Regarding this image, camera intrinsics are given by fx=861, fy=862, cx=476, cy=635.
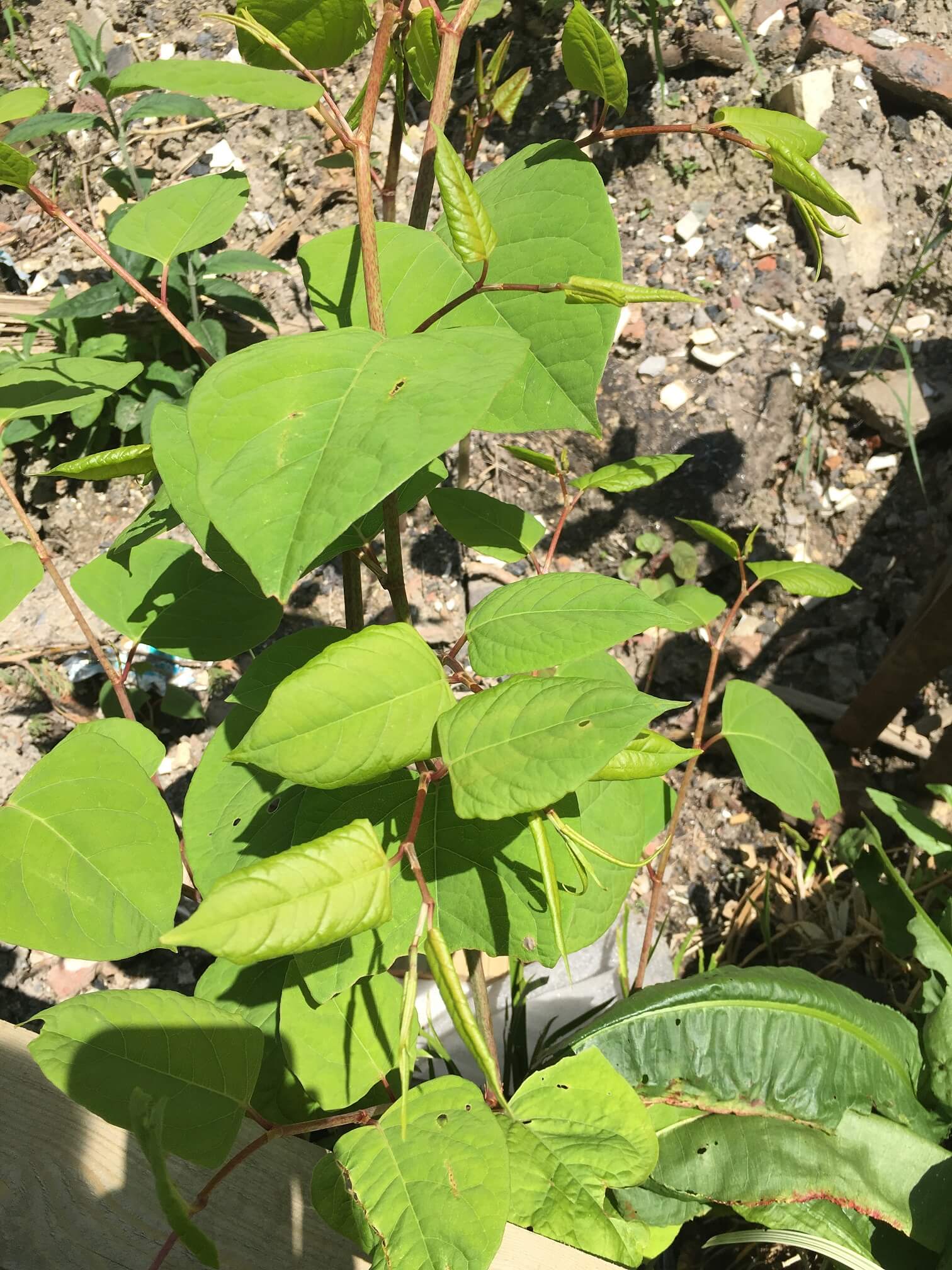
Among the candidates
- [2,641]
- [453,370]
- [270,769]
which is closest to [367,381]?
[453,370]

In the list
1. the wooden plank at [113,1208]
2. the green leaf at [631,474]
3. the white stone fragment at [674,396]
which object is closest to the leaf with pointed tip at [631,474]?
the green leaf at [631,474]

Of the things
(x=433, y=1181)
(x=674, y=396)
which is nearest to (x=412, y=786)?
(x=433, y=1181)

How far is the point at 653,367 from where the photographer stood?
7.62 ft

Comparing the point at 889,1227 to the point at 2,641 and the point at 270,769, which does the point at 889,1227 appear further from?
the point at 2,641

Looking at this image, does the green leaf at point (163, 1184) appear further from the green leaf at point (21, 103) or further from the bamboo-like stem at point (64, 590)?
the green leaf at point (21, 103)

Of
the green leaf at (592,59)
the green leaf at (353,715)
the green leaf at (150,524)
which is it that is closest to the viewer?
the green leaf at (353,715)

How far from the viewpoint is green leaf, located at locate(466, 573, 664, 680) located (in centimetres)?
Answer: 69

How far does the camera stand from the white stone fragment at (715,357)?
2.31 metres

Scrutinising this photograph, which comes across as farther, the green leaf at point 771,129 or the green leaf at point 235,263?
the green leaf at point 235,263

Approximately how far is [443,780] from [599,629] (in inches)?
10.0

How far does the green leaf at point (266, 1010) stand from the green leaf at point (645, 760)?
50cm

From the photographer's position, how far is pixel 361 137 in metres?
0.70

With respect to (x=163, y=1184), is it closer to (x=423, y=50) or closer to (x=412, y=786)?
(x=412, y=786)

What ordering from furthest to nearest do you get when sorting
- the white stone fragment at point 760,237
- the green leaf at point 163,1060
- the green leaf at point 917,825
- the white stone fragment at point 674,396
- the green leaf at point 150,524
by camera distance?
the white stone fragment at point 760,237
the white stone fragment at point 674,396
the green leaf at point 917,825
the green leaf at point 150,524
the green leaf at point 163,1060
